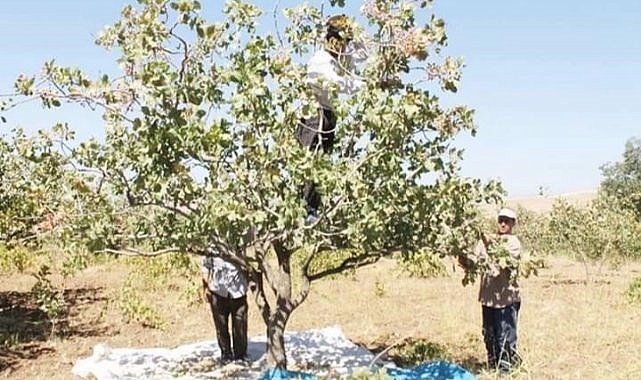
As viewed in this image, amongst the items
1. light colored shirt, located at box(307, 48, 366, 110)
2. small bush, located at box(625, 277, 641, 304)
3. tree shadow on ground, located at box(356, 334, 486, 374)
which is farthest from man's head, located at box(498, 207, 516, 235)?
small bush, located at box(625, 277, 641, 304)

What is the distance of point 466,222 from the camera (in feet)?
19.8

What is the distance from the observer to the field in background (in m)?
8.38

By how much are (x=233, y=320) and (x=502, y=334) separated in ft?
9.20

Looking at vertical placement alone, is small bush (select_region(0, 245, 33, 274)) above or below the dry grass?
above

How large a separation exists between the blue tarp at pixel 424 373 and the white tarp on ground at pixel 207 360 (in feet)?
2.56

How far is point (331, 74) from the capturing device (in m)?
5.36

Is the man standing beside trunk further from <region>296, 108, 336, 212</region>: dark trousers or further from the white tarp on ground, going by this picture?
<region>296, 108, 336, 212</region>: dark trousers

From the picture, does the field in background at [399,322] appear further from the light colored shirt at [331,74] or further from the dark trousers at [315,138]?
the light colored shirt at [331,74]

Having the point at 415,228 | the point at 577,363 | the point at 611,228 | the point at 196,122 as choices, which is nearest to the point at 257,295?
the point at 415,228

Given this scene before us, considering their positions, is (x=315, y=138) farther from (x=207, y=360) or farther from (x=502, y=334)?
(x=207, y=360)

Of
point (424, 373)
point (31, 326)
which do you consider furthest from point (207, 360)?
point (31, 326)

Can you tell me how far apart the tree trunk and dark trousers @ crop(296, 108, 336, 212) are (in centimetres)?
104

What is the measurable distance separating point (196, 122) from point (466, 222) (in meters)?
2.46

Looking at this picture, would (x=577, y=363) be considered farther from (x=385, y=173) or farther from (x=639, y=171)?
(x=639, y=171)
